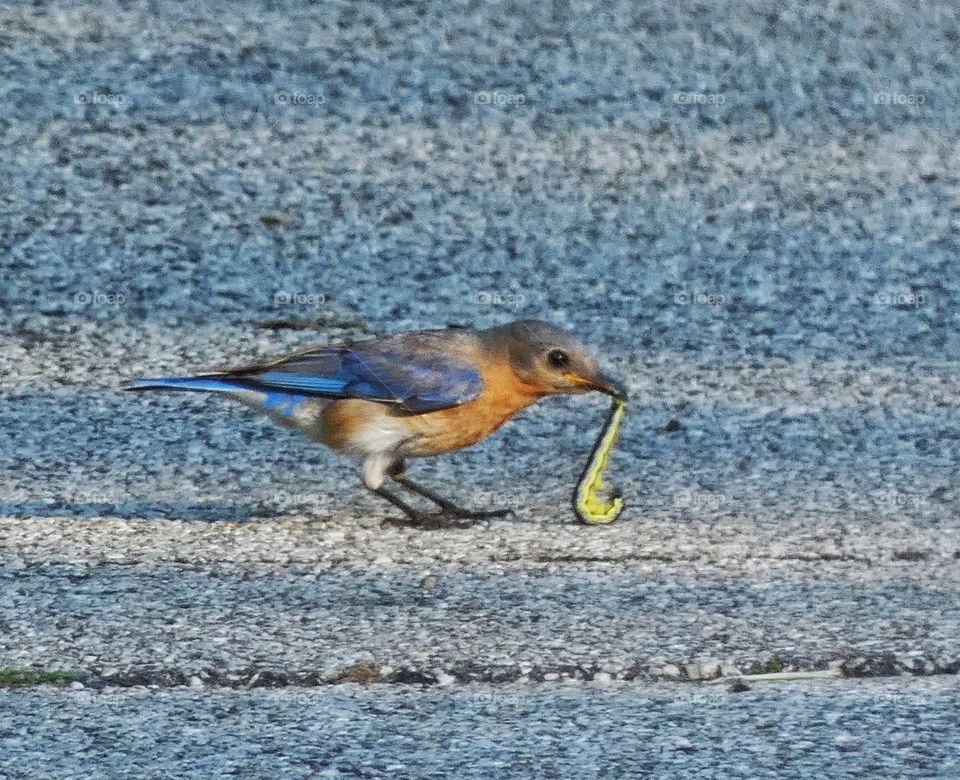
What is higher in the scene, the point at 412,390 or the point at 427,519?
the point at 412,390

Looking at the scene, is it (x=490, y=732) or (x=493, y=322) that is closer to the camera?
(x=490, y=732)

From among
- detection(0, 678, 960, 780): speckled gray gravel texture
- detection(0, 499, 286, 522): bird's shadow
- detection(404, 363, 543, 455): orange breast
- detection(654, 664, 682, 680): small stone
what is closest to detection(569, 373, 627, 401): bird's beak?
detection(404, 363, 543, 455): orange breast

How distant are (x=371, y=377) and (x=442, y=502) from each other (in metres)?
0.46

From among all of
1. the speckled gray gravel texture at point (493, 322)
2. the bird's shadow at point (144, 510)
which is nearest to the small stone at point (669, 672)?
the speckled gray gravel texture at point (493, 322)

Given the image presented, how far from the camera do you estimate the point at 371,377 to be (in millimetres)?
6270

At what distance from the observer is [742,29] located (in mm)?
10203

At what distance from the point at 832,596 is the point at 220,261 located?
379 cm

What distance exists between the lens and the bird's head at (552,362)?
622 cm

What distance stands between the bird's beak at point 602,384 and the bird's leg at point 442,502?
1.57 feet

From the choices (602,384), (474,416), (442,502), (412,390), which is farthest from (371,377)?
(602,384)

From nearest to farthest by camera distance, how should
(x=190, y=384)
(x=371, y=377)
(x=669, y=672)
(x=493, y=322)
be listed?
(x=669, y=672) → (x=190, y=384) → (x=371, y=377) → (x=493, y=322)

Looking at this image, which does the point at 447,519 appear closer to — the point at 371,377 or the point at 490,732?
the point at 371,377

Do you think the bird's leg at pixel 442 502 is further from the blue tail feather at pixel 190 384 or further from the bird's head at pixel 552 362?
the blue tail feather at pixel 190 384

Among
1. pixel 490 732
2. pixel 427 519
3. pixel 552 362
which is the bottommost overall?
pixel 490 732
